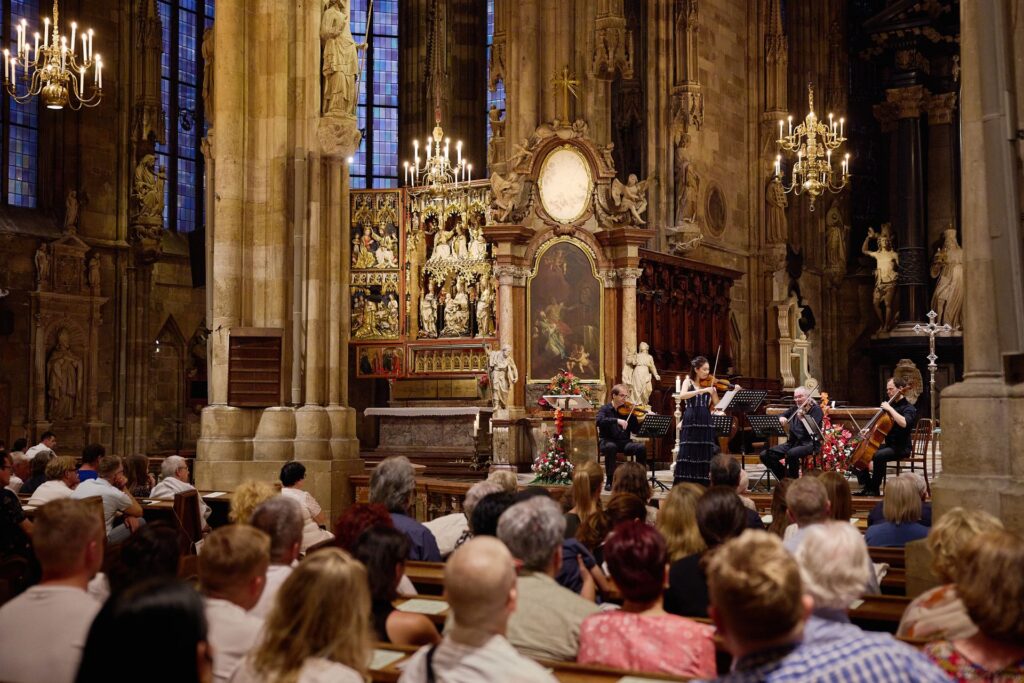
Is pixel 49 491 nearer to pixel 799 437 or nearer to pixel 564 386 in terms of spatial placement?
pixel 799 437

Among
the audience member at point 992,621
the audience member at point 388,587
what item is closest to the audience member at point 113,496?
the audience member at point 388,587

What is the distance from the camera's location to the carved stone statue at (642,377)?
18.3m

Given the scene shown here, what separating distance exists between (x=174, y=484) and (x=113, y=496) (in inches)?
69.7

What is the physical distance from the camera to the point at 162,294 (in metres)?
24.7

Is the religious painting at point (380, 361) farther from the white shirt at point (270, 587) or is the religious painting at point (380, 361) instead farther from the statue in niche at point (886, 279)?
the white shirt at point (270, 587)

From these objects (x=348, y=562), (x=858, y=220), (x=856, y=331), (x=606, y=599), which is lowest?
(x=606, y=599)

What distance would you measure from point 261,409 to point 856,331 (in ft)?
65.6

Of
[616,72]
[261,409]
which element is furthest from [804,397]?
[616,72]

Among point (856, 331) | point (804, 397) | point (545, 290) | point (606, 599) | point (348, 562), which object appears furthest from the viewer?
point (856, 331)

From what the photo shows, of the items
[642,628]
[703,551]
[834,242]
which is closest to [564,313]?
[834,242]

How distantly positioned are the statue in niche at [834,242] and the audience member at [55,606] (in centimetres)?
2696

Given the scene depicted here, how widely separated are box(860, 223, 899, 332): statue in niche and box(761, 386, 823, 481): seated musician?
14.0 metres

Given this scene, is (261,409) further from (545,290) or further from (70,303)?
(70,303)

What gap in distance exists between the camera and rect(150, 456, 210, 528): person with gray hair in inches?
410
